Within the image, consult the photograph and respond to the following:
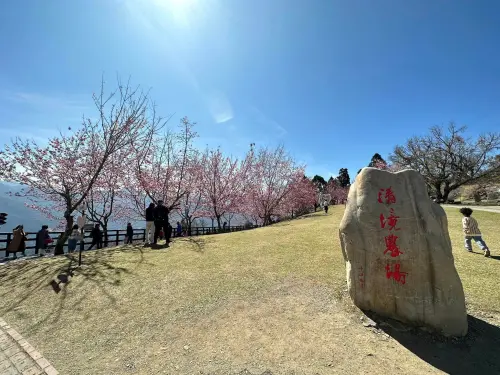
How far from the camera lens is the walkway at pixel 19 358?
161 inches

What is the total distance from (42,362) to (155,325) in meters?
1.83

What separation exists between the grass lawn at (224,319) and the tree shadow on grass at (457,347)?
0.8 inches

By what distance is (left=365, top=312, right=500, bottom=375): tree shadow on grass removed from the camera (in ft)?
12.4

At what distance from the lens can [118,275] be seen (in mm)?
7703

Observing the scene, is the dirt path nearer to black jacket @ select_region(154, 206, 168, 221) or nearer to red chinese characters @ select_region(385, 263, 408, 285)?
red chinese characters @ select_region(385, 263, 408, 285)

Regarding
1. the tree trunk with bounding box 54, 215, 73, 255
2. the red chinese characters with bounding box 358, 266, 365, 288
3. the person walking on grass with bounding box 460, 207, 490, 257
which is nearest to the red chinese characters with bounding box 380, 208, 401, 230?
the red chinese characters with bounding box 358, 266, 365, 288

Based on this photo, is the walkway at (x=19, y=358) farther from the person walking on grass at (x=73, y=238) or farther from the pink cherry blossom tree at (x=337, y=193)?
the pink cherry blossom tree at (x=337, y=193)

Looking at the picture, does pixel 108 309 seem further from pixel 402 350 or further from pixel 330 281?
pixel 402 350

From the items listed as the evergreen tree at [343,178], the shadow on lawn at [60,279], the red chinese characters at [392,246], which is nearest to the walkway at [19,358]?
the shadow on lawn at [60,279]

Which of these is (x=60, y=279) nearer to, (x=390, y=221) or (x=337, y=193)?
(x=390, y=221)

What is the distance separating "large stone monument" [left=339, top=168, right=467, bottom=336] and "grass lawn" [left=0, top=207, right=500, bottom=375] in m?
0.39

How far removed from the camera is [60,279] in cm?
759

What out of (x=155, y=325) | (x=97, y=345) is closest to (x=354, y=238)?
(x=155, y=325)

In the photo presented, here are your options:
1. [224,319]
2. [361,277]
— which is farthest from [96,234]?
[361,277]
